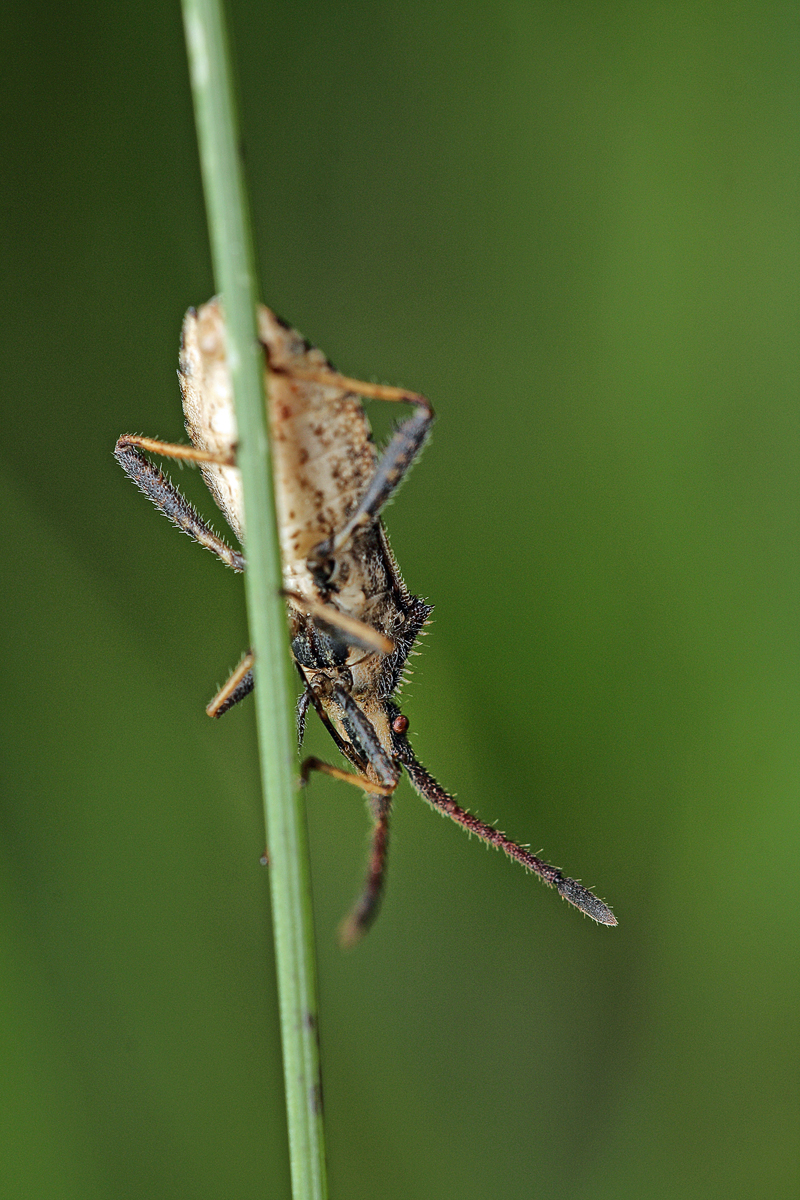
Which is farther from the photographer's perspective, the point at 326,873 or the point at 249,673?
the point at 326,873

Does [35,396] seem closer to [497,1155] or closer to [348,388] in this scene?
[348,388]

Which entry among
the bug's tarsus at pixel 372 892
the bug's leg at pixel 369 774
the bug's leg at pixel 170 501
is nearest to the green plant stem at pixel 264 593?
the bug's tarsus at pixel 372 892

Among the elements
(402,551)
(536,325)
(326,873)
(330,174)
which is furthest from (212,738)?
(330,174)

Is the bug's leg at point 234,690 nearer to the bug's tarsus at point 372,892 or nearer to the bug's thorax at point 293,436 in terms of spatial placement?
the bug's thorax at point 293,436

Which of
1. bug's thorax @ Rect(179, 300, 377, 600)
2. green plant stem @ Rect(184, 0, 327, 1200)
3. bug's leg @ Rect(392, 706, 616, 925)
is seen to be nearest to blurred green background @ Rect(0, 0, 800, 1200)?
bug's leg @ Rect(392, 706, 616, 925)

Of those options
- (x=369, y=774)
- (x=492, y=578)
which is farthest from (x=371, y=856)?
(x=492, y=578)

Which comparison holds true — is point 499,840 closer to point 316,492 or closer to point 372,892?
point 372,892

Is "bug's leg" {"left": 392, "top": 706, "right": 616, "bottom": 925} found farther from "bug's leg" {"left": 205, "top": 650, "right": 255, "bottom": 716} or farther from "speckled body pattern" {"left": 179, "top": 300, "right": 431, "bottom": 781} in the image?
"bug's leg" {"left": 205, "top": 650, "right": 255, "bottom": 716}
